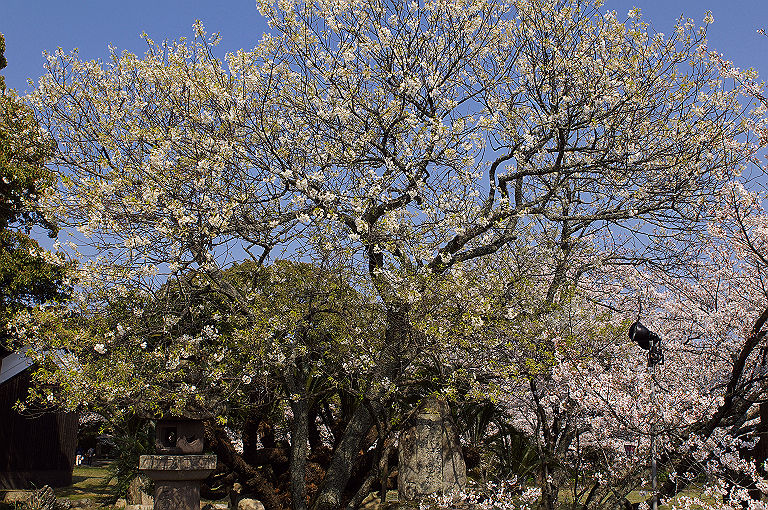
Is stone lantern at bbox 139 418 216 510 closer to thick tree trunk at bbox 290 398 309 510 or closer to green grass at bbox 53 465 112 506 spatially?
thick tree trunk at bbox 290 398 309 510

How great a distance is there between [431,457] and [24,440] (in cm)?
1457

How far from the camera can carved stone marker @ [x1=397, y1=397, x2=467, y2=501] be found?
968cm

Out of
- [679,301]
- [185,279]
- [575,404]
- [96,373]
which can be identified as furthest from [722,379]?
[96,373]

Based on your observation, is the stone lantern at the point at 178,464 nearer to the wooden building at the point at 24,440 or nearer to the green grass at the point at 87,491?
the green grass at the point at 87,491

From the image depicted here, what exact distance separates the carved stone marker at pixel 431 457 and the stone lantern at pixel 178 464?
133 inches

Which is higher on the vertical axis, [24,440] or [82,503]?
[24,440]

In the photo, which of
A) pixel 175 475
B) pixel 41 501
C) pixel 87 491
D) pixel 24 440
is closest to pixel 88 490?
pixel 87 491

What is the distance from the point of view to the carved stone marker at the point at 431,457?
968cm

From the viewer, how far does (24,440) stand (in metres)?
18.0

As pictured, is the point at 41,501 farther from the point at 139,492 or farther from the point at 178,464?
the point at 178,464

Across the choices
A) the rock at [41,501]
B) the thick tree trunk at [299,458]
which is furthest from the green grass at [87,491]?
the thick tree trunk at [299,458]

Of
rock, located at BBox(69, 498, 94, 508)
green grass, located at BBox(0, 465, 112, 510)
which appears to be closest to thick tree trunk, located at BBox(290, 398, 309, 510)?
rock, located at BBox(69, 498, 94, 508)

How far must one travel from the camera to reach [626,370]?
8.04 m

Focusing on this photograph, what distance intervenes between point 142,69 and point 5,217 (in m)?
7.68
